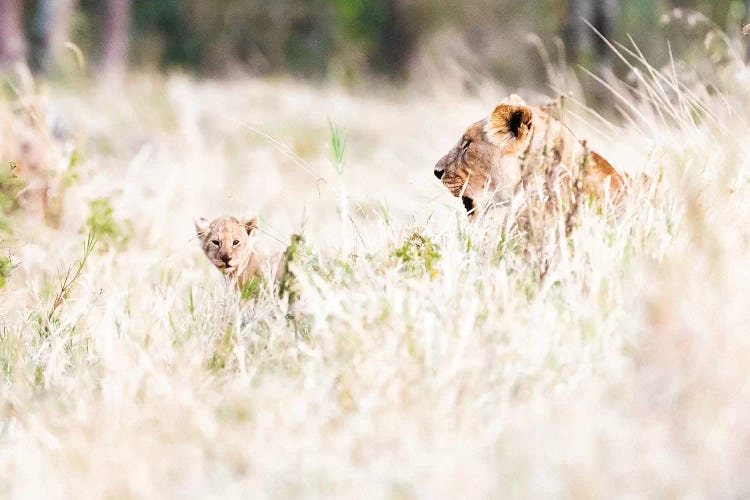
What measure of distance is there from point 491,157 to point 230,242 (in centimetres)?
116

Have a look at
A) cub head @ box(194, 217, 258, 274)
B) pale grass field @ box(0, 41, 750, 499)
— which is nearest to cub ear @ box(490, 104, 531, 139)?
pale grass field @ box(0, 41, 750, 499)

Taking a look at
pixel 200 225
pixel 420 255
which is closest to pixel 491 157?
pixel 420 255

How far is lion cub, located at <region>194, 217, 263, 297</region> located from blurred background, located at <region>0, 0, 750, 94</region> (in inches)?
495

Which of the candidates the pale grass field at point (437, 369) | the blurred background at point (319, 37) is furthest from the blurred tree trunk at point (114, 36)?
the pale grass field at point (437, 369)

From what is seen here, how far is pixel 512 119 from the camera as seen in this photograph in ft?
13.1

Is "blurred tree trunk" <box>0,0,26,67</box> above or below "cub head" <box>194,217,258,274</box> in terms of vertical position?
above

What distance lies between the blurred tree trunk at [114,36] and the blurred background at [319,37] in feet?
0.05

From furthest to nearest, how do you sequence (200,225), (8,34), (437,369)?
1. (8,34)
2. (200,225)
3. (437,369)

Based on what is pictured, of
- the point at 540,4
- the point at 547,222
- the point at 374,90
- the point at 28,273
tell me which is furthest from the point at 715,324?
the point at 540,4

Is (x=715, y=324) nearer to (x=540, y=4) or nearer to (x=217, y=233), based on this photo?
(x=217, y=233)

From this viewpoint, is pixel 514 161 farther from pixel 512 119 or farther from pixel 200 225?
pixel 200 225

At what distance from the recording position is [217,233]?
15.3 feet

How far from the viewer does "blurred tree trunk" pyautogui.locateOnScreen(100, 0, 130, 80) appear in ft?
58.7

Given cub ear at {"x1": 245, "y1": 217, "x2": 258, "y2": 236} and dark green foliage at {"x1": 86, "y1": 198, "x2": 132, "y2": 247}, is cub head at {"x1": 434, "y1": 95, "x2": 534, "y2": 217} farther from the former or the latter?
dark green foliage at {"x1": 86, "y1": 198, "x2": 132, "y2": 247}
